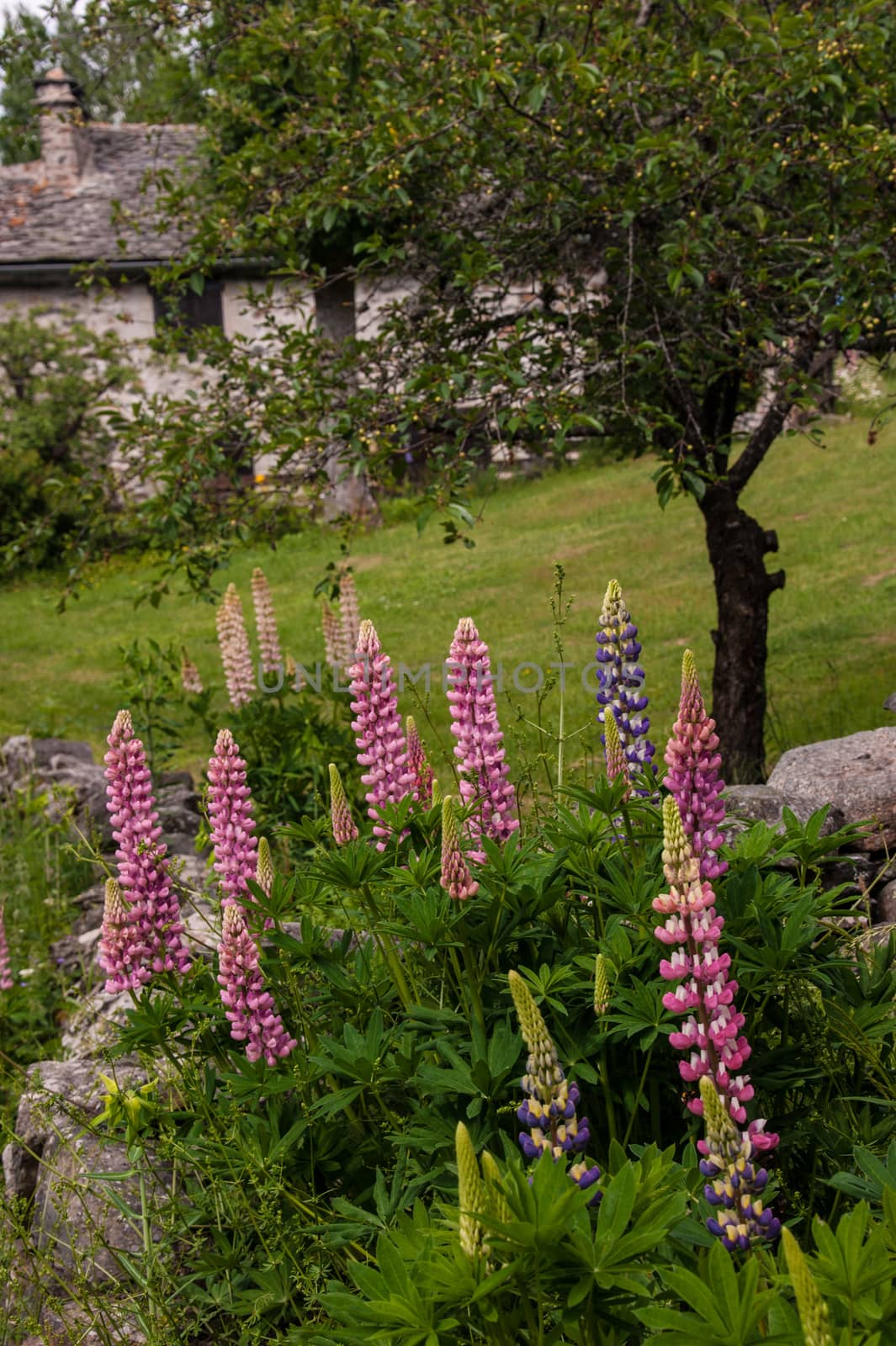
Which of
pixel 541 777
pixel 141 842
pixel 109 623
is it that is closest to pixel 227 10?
pixel 541 777

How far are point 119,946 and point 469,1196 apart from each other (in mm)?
1713

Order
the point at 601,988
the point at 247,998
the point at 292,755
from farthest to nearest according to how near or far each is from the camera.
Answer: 1. the point at 292,755
2. the point at 247,998
3. the point at 601,988

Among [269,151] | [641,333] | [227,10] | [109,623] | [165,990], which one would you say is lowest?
[109,623]

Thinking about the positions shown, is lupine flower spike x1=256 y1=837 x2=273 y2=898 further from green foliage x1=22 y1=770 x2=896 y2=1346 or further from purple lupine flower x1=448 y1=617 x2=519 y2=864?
purple lupine flower x1=448 y1=617 x2=519 y2=864

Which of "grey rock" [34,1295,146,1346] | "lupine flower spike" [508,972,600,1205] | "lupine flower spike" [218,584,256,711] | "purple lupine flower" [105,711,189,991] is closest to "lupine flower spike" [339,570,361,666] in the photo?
"lupine flower spike" [218,584,256,711]

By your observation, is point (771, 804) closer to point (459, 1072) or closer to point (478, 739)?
point (478, 739)

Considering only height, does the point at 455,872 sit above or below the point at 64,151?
below

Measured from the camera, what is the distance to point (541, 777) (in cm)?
709

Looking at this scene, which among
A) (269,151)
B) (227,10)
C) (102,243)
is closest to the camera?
(269,151)

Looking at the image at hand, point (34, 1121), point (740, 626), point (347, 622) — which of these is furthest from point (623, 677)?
point (347, 622)

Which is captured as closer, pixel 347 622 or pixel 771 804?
pixel 771 804

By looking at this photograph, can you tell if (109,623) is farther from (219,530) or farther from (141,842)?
(141,842)

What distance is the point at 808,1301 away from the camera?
4.72 ft

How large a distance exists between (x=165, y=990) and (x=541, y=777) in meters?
3.99
